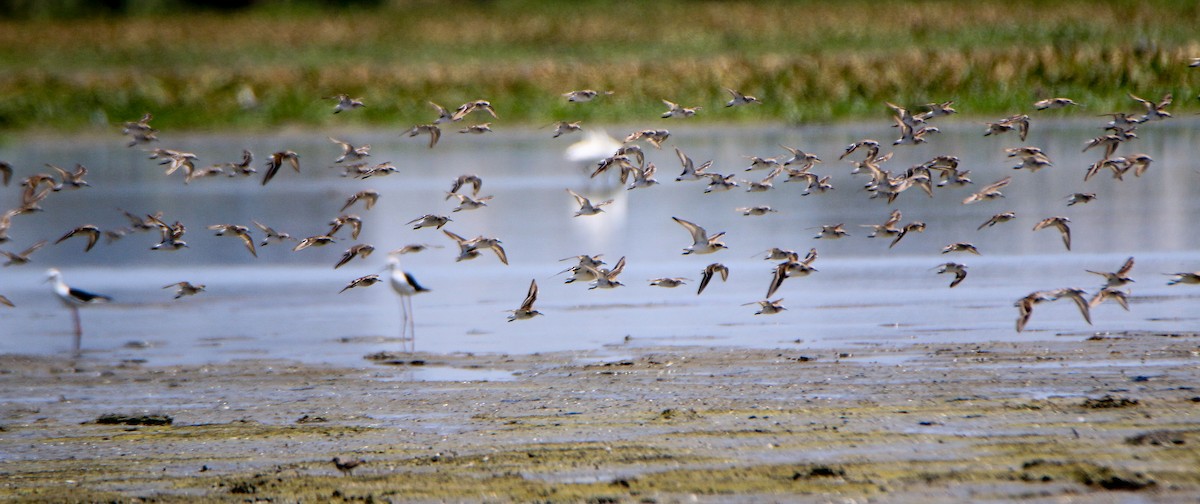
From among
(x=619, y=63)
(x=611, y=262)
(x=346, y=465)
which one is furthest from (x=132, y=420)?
(x=619, y=63)

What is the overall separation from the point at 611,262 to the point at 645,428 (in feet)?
27.2

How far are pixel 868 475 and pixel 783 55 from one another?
37.4 m

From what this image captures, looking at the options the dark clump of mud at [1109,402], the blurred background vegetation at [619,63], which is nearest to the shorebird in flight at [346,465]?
the dark clump of mud at [1109,402]

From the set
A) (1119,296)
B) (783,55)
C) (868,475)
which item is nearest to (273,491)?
(868,475)

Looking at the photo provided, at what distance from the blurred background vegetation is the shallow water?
615 centimetres

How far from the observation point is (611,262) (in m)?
17.3

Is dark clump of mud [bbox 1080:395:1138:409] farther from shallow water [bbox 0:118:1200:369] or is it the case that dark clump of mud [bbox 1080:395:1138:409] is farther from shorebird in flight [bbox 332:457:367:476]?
shorebird in flight [bbox 332:457:367:476]

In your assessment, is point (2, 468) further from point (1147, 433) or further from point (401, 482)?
point (1147, 433)

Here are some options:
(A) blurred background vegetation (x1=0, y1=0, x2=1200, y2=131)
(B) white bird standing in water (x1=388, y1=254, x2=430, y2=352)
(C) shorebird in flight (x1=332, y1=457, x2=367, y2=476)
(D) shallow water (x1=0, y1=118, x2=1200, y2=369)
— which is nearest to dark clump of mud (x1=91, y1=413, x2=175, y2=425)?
(C) shorebird in flight (x1=332, y1=457, x2=367, y2=476)

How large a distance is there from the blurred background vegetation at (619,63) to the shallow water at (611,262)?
20.2 feet

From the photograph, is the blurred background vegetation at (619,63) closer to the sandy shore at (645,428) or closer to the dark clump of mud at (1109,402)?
the sandy shore at (645,428)

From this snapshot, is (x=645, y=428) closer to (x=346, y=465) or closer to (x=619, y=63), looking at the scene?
(x=346, y=465)

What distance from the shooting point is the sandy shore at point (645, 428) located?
7.72 m

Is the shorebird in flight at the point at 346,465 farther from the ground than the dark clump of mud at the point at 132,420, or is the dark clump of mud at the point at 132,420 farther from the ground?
the dark clump of mud at the point at 132,420
